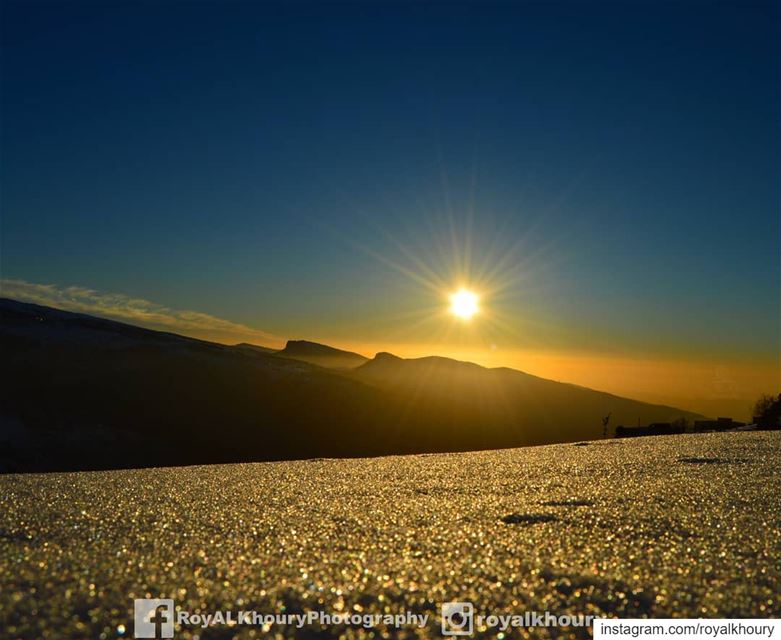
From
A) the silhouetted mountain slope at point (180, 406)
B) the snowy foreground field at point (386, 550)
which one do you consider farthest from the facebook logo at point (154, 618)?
the silhouetted mountain slope at point (180, 406)

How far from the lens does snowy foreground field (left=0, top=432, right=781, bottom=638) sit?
218 cm

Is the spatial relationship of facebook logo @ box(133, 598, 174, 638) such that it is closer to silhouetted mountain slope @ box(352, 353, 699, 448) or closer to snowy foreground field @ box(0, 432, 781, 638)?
snowy foreground field @ box(0, 432, 781, 638)

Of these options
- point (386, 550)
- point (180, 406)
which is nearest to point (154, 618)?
point (386, 550)

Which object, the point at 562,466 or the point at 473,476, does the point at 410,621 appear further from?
the point at 562,466

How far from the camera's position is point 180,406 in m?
28.9

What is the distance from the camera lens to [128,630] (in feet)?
6.47

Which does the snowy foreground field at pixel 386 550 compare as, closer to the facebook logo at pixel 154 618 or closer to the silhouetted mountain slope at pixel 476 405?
the facebook logo at pixel 154 618

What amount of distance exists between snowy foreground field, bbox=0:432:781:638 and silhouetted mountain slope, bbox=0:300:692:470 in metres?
17.7

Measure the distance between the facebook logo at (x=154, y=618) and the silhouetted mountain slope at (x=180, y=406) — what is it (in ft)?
64.0

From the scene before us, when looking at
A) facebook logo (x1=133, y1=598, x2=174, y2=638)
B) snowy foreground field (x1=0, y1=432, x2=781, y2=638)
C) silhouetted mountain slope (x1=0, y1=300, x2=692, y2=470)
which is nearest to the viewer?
facebook logo (x1=133, y1=598, x2=174, y2=638)

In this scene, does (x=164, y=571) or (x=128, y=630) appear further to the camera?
(x=164, y=571)

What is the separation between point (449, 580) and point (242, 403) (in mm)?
30130

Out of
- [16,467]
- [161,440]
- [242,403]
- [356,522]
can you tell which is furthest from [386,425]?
[356,522]

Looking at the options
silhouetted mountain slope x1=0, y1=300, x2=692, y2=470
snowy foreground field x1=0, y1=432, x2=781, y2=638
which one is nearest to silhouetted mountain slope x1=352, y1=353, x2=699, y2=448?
silhouetted mountain slope x1=0, y1=300, x2=692, y2=470
